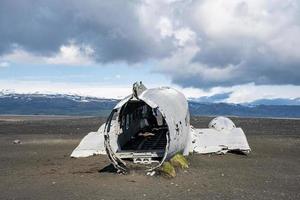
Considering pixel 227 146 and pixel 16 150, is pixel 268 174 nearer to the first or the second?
pixel 227 146

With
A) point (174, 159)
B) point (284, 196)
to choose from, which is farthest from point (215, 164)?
point (284, 196)

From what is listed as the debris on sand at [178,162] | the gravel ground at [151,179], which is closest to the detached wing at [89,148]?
the gravel ground at [151,179]

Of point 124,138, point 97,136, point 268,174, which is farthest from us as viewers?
point 97,136

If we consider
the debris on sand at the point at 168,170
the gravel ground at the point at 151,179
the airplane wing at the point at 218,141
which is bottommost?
the gravel ground at the point at 151,179

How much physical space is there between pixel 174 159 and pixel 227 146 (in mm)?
7186

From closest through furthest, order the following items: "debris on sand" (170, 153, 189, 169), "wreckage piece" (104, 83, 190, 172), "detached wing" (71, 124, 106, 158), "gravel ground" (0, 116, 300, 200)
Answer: "gravel ground" (0, 116, 300, 200) < "wreckage piece" (104, 83, 190, 172) < "debris on sand" (170, 153, 189, 169) < "detached wing" (71, 124, 106, 158)

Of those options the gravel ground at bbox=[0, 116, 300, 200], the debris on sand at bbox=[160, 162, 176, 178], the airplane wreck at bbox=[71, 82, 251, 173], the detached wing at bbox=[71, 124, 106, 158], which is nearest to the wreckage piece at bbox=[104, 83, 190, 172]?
the airplane wreck at bbox=[71, 82, 251, 173]

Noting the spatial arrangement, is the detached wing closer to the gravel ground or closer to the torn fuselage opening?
the gravel ground

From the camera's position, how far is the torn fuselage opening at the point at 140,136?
84.3ft

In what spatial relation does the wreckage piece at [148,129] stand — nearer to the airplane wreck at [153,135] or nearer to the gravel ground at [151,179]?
the airplane wreck at [153,135]

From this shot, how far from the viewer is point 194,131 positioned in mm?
36312

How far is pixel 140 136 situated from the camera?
33.9 metres

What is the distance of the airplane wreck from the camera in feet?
82.4

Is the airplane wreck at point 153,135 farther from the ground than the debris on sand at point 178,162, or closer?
farther from the ground
